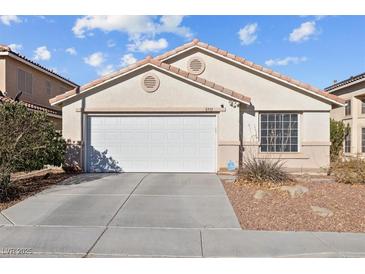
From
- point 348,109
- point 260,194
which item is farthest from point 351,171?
point 348,109

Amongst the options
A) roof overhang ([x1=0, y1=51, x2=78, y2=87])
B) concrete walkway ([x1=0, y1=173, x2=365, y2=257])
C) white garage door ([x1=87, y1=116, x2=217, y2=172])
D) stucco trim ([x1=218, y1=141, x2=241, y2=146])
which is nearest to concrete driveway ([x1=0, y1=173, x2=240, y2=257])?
concrete walkway ([x1=0, y1=173, x2=365, y2=257])

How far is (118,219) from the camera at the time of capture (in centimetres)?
637

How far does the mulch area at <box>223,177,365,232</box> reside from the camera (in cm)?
602

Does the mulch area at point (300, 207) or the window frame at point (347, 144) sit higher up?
the window frame at point (347, 144)

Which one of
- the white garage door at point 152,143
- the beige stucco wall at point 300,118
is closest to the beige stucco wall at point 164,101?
the white garage door at point 152,143

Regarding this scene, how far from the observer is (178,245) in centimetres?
504

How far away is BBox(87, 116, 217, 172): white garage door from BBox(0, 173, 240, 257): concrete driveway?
216cm

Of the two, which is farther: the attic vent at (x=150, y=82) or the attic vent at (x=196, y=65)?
the attic vent at (x=196, y=65)

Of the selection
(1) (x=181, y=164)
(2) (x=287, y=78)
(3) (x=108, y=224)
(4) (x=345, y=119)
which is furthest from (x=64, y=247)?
(4) (x=345, y=119)

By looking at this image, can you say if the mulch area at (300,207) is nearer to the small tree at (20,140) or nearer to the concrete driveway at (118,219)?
the concrete driveway at (118,219)

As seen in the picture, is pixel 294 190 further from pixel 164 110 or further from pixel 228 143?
pixel 164 110

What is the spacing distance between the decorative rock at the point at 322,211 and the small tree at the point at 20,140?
7502mm

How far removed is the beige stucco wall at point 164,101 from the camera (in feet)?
39.3

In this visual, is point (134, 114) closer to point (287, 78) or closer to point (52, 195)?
point (52, 195)
